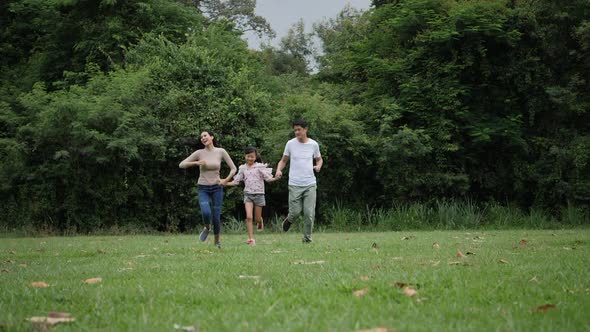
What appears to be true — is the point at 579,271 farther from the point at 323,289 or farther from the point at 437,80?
the point at 437,80

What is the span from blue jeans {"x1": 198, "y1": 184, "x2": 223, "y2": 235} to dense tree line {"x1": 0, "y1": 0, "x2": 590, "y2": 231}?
8.41 meters

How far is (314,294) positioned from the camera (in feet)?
13.6

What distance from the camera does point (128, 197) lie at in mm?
19141

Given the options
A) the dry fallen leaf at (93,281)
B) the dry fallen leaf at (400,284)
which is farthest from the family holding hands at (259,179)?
the dry fallen leaf at (400,284)

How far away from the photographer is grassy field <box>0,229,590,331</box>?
10.7 ft

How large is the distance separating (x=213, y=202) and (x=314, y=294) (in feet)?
20.7

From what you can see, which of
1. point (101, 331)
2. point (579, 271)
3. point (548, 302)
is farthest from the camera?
point (579, 271)

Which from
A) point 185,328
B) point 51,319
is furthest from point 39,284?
point 185,328

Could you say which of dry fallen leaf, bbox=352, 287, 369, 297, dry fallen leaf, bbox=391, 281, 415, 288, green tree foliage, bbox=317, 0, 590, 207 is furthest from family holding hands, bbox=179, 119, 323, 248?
green tree foliage, bbox=317, 0, 590, 207

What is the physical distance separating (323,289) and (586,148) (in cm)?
1744

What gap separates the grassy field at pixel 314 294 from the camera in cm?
327

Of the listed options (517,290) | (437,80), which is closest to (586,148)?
(437,80)

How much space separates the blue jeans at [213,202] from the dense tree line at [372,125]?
8.41 metres

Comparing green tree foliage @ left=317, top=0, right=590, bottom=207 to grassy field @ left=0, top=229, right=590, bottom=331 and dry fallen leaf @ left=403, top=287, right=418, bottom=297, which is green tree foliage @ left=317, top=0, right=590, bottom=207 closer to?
grassy field @ left=0, top=229, right=590, bottom=331
